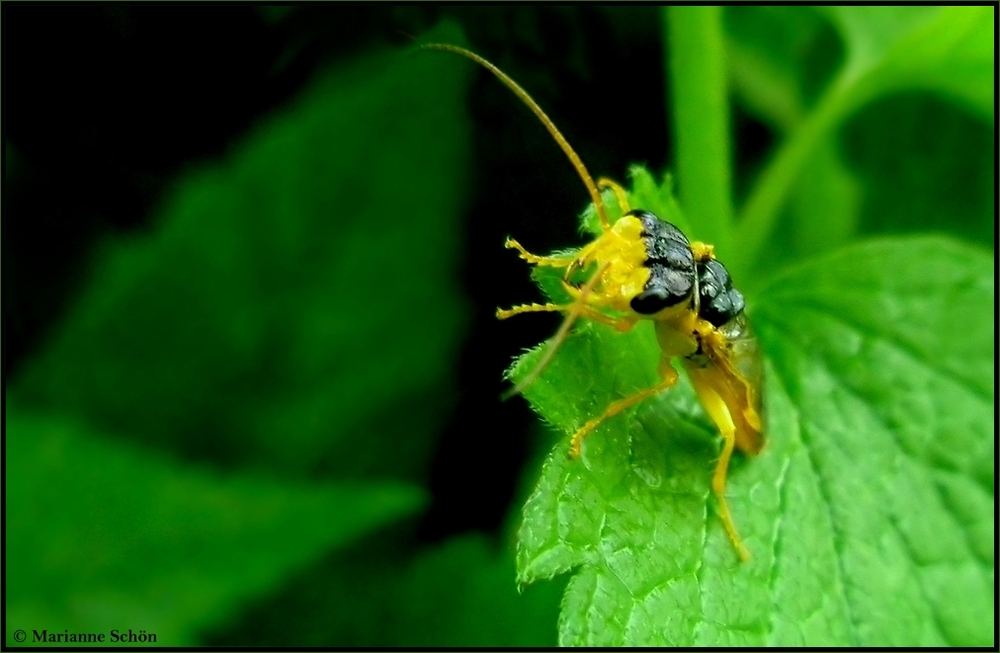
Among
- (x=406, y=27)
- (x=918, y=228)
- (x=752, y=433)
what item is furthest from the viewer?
(x=918, y=228)

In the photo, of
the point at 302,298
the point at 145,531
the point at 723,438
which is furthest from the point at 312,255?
the point at 723,438

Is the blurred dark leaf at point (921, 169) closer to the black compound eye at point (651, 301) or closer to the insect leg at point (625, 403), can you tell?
the insect leg at point (625, 403)

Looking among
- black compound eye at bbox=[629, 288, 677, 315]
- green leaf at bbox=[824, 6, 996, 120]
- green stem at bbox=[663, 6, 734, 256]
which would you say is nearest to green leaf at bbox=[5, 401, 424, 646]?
black compound eye at bbox=[629, 288, 677, 315]

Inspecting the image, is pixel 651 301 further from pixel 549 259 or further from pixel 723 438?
pixel 723 438

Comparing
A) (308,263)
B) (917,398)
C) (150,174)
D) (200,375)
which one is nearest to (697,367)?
(917,398)

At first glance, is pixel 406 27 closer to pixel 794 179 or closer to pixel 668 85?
pixel 668 85

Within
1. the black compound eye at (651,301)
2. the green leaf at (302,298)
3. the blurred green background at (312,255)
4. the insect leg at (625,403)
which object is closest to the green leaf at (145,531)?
the blurred green background at (312,255)
